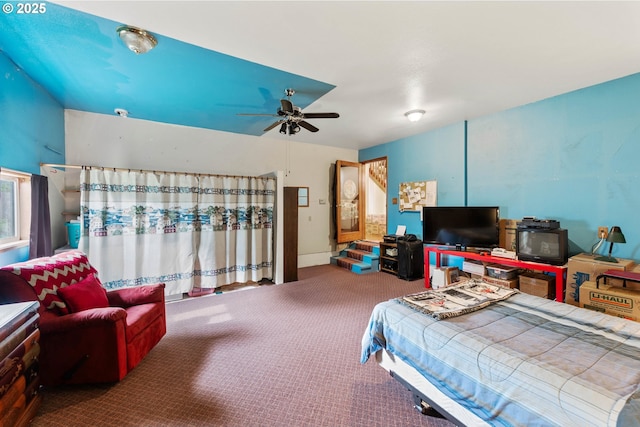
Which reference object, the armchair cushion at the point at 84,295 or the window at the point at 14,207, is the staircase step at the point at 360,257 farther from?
the window at the point at 14,207

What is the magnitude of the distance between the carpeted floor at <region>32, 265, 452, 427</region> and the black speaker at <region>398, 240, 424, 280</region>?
162 cm

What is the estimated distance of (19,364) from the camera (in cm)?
151

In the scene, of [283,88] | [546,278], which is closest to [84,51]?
[283,88]

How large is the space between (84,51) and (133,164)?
2100mm

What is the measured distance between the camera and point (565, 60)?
2.38 meters

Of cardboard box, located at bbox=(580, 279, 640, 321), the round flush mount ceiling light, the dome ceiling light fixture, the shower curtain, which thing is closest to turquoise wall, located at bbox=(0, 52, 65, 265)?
the shower curtain

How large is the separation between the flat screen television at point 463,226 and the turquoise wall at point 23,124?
513cm

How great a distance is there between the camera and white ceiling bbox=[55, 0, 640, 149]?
1.72 metres

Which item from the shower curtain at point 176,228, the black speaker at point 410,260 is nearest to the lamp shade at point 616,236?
the black speaker at point 410,260

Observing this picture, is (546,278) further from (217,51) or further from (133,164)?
(133,164)

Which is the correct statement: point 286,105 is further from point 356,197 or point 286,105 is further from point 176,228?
→ point 356,197

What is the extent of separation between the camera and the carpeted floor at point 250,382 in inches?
65.4

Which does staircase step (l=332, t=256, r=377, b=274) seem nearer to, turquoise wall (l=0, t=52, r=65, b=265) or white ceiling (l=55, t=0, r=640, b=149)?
white ceiling (l=55, t=0, r=640, b=149)

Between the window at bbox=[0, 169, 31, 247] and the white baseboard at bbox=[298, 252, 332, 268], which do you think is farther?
the white baseboard at bbox=[298, 252, 332, 268]
